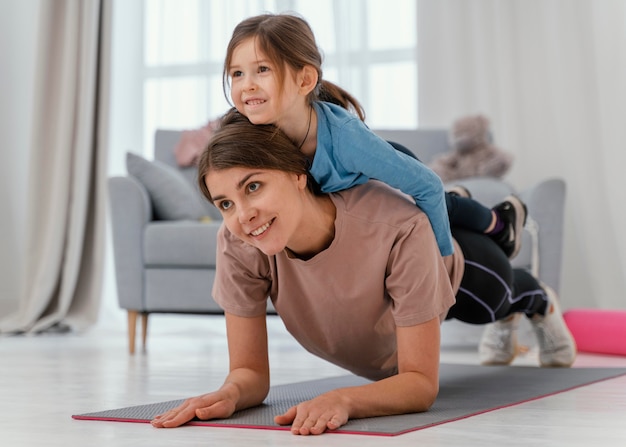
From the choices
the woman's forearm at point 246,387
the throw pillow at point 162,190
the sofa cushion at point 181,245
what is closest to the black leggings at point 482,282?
the woman's forearm at point 246,387

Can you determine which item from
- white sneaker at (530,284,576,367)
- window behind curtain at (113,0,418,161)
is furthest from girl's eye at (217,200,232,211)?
window behind curtain at (113,0,418,161)

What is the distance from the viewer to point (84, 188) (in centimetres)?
491

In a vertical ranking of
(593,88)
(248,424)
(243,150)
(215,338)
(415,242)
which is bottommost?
(215,338)

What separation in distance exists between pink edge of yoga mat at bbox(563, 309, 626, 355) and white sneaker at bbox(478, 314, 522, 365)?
24.3 inches

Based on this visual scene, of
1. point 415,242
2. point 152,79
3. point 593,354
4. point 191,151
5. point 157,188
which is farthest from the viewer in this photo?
point 152,79

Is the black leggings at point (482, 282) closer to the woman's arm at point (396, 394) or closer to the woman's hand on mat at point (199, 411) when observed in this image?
the woman's arm at point (396, 394)

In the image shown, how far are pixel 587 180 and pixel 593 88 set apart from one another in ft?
1.62

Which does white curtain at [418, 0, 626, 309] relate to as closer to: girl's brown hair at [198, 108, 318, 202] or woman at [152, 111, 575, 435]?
woman at [152, 111, 575, 435]

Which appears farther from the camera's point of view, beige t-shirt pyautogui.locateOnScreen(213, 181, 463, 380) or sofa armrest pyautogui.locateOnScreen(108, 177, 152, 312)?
sofa armrest pyautogui.locateOnScreen(108, 177, 152, 312)

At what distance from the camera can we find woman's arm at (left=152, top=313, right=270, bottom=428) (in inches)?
65.6

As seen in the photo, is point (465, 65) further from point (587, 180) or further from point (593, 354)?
point (593, 354)

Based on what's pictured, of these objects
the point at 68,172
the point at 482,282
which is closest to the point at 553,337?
the point at 482,282

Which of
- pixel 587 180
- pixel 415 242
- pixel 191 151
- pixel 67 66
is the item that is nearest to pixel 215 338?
pixel 191 151

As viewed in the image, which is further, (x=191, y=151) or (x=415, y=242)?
(x=191, y=151)
